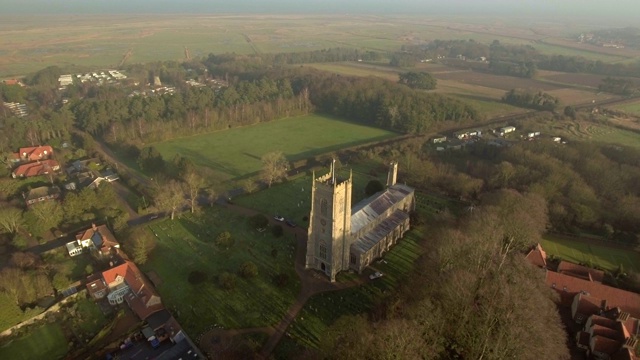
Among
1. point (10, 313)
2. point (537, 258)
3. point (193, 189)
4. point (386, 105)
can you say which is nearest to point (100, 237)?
point (10, 313)

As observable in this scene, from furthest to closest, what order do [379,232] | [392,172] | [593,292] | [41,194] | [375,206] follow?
[41,194], [392,172], [375,206], [379,232], [593,292]

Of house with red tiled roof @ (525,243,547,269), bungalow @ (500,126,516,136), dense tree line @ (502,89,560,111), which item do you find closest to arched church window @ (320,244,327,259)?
house with red tiled roof @ (525,243,547,269)

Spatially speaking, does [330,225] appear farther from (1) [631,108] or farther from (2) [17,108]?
(1) [631,108]

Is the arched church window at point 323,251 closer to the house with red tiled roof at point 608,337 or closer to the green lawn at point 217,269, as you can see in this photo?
the green lawn at point 217,269

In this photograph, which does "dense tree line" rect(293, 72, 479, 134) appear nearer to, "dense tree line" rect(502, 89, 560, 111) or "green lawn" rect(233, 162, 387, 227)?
"dense tree line" rect(502, 89, 560, 111)

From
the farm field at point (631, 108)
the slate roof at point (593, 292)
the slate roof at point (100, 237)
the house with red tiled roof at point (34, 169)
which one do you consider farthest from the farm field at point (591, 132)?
the house with red tiled roof at point (34, 169)

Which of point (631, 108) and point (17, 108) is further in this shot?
point (631, 108)
